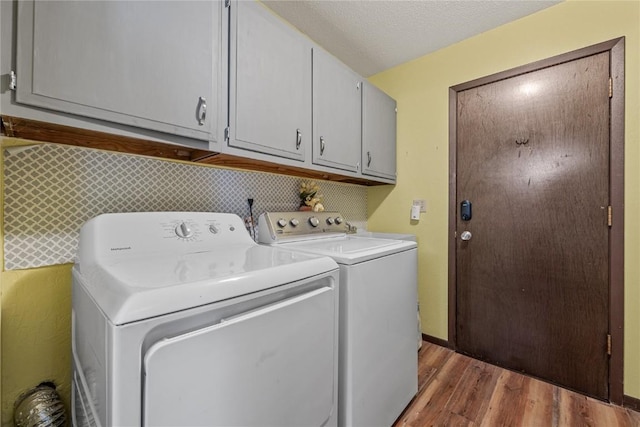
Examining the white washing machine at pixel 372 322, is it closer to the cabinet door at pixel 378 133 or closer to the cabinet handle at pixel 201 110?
the cabinet handle at pixel 201 110

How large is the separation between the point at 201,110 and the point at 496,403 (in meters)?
2.21

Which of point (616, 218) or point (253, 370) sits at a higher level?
point (616, 218)

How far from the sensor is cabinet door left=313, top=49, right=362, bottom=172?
5.55 ft

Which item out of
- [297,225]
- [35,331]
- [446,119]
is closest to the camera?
[35,331]

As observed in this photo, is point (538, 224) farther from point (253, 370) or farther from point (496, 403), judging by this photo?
point (253, 370)

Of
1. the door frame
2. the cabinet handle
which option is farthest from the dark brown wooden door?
the cabinet handle

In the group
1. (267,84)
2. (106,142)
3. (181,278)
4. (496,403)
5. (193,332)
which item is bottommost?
(496,403)

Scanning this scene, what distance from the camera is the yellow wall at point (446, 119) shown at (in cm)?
155

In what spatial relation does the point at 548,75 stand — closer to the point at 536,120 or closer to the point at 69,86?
the point at 536,120

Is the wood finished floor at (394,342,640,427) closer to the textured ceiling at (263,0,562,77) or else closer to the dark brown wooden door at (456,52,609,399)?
the dark brown wooden door at (456,52,609,399)

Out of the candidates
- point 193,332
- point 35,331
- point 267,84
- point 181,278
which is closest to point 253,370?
point 193,332

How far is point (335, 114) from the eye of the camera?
5.95 feet

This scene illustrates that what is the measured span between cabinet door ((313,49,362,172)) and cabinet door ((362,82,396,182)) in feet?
0.29

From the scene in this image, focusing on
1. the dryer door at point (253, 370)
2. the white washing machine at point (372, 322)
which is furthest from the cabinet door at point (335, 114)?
the dryer door at point (253, 370)
